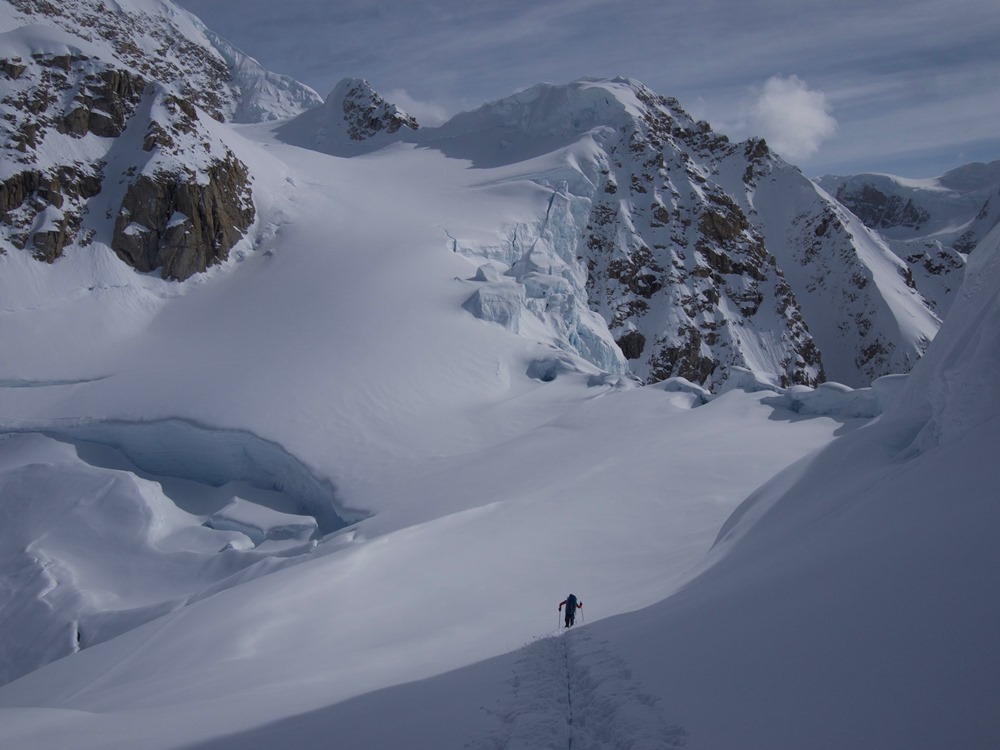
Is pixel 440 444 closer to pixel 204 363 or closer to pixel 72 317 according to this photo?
pixel 204 363

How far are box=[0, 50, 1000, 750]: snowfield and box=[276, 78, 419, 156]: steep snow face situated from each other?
27.8m

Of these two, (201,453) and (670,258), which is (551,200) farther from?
(201,453)

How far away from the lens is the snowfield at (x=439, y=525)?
15.5 feet

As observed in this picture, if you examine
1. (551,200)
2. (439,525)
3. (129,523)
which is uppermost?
(551,200)

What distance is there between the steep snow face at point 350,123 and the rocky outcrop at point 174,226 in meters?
30.4

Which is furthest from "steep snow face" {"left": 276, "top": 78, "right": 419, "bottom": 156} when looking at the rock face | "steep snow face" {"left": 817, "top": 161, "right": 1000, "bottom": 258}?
"steep snow face" {"left": 817, "top": 161, "right": 1000, "bottom": 258}

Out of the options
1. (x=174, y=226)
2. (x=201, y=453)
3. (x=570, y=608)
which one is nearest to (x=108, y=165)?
(x=174, y=226)

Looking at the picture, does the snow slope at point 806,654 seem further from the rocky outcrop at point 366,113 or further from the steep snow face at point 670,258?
the rocky outcrop at point 366,113

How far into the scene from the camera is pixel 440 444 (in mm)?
19391

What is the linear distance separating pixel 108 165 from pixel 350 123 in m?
35.6

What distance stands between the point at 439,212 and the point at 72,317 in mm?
20975

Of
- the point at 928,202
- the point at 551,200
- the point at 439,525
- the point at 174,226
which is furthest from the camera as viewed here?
the point at 928,202

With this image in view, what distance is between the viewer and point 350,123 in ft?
202

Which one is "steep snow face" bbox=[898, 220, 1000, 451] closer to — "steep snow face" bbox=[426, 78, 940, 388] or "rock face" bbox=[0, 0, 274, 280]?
"rock face" bbox=[0, 0, 274, 280]
